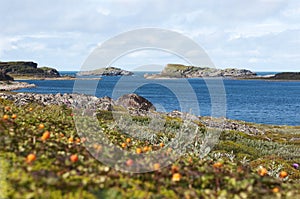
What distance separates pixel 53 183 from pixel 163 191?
58.3 inches

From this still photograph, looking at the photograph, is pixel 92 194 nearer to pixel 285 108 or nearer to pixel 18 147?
pixel 18 147

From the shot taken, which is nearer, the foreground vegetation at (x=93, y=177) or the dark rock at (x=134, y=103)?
the foreground vegetation at (x=93, y=177)

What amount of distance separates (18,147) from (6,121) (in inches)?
63.0

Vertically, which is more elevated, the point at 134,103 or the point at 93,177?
the point at 93,177

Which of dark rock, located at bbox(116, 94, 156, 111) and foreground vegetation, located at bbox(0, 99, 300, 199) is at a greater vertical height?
foreground vegetation, located at bbox(0, 99, 300, 199)

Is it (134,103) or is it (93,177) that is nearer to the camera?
(93,177)

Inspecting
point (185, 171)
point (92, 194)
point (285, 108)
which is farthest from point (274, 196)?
point (285, 108)

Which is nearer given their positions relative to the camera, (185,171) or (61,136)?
(185,171)

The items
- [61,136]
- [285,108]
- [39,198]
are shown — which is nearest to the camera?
[39,198]

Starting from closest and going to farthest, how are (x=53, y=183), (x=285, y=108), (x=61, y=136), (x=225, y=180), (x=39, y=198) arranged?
(x=39, y=198) < (x=53, y=183) < (x=225, y=180) < (x=61, y=136) < (x=285, y=108)

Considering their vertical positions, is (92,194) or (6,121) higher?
(6,121)

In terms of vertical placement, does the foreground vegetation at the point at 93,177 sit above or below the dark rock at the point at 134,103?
above

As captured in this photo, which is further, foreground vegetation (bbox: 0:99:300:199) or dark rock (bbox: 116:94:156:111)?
dark rock (bbox: 116:94:156:111)

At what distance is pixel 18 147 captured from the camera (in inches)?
230
